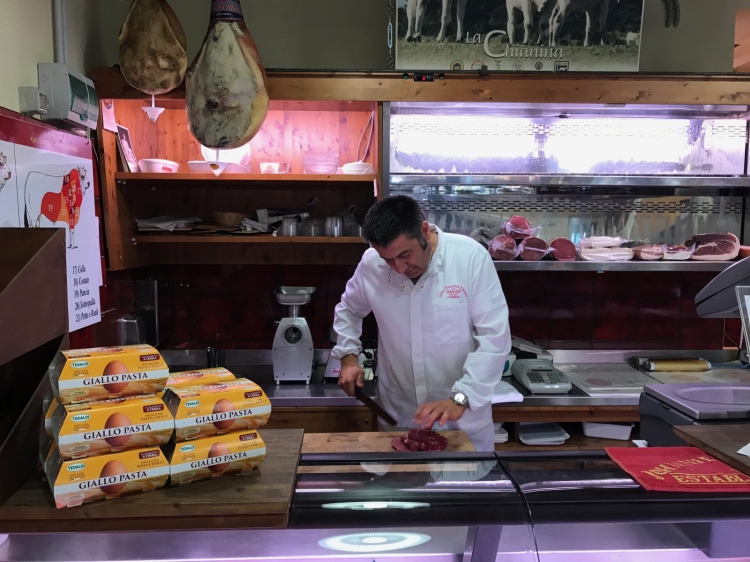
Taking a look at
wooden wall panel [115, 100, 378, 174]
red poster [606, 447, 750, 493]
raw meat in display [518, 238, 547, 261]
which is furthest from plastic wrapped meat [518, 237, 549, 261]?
red poster [606, 447, 750, 493]

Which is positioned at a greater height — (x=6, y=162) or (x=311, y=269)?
(x=6, y=162)

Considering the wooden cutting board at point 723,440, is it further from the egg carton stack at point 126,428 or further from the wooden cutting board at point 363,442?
the egg carton stack at point 126,428

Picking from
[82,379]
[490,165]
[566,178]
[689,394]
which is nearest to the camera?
[82,379]

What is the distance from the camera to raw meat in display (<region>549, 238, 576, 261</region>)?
3262 mm

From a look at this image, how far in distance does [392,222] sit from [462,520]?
3.85ft

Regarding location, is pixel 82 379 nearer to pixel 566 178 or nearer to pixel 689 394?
pixel 689 394

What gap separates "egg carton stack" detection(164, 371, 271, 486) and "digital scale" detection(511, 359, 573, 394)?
2255 mm

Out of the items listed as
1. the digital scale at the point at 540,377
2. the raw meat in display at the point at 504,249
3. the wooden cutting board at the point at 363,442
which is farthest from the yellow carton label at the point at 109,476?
the raw meat in display at the point at 504,249

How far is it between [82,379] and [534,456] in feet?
3.23

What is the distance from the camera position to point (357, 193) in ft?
11.9

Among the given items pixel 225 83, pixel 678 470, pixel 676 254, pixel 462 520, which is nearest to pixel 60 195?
pixel 225 83

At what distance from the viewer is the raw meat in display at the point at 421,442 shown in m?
1.74

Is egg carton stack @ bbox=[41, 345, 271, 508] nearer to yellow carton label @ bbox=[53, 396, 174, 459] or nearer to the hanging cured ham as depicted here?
yellow carton label @ bbox=[53, 396, 174, 459]

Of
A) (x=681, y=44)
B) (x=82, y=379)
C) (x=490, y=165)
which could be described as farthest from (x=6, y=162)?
(x=681, y=44)
